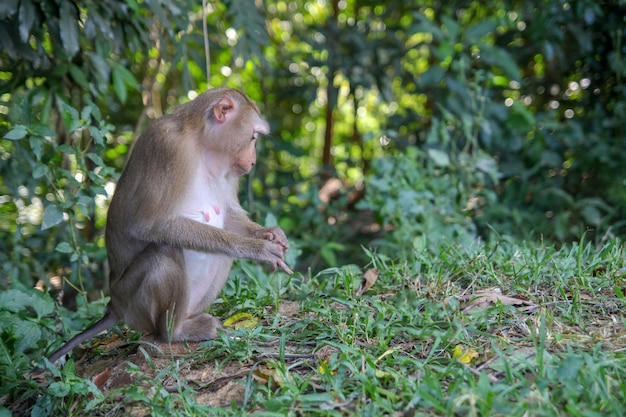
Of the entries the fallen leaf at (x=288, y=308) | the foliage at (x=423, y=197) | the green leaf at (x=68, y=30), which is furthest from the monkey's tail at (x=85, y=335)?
the foliage at (x=423, y=197)

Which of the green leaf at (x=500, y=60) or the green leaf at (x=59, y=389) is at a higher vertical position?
the green leaf at (x=500, y=60)

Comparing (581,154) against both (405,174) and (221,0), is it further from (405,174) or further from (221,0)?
(221,0)

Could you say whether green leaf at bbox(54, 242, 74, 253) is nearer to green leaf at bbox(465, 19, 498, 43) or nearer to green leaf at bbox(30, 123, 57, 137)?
green leaf at bbox(30, 123, 57, 137)

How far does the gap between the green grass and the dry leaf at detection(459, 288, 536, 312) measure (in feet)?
0.12

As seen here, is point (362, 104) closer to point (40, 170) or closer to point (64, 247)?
point (64, 247)

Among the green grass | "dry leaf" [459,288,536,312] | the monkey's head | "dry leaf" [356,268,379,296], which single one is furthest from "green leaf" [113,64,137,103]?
"dry leaf" [459,288,536,312]

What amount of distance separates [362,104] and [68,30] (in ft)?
17.0

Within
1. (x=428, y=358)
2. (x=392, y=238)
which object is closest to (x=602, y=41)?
(x=392, y=238)

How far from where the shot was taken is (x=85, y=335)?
3484 millimetres

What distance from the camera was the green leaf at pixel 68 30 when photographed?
4.04m

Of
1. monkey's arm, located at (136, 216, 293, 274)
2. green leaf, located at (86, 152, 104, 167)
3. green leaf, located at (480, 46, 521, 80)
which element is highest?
green leaf, located at (480, 46, 521, 80)

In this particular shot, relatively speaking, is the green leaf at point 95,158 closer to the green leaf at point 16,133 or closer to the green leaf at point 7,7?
the green leaf at point 16,133

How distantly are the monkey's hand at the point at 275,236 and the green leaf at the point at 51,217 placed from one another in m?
1.21

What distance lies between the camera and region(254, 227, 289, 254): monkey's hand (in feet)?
12.0
